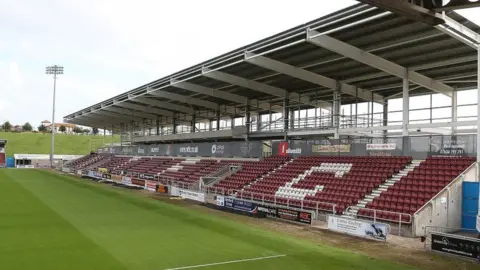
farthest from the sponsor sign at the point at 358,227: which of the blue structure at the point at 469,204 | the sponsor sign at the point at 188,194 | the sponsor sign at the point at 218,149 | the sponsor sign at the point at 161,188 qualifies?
the sponsor sign at the point at 218,149

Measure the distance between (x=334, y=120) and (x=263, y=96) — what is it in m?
10.5

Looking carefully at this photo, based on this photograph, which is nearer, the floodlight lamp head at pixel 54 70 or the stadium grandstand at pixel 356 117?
the stadium grandstand at pixel 356 117

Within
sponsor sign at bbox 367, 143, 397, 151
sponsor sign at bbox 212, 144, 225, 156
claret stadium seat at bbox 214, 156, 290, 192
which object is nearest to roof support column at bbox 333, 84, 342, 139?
claret stadium seat at bbox 214, 156, 290, 192

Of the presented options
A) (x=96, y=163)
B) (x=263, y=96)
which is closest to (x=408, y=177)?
(x=263, y=96)

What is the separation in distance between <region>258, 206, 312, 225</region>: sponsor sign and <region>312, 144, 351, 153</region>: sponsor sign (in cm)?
707

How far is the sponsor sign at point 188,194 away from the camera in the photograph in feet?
93.1

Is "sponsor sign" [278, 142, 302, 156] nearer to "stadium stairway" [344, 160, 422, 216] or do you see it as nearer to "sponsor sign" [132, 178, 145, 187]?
"stadium stairway" [344, 160, 422, 216]

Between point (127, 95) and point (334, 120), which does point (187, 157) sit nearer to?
point (127, 95)

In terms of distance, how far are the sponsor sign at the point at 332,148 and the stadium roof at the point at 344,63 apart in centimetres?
461

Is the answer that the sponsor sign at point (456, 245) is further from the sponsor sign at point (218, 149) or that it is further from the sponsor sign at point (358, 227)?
the sponsor sign at point (218, 149)

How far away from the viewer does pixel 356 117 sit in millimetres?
31547

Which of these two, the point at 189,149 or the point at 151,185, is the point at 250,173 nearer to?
the point at 151,185

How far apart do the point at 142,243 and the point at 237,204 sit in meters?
10.00

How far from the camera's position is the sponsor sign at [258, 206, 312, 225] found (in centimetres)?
2014
